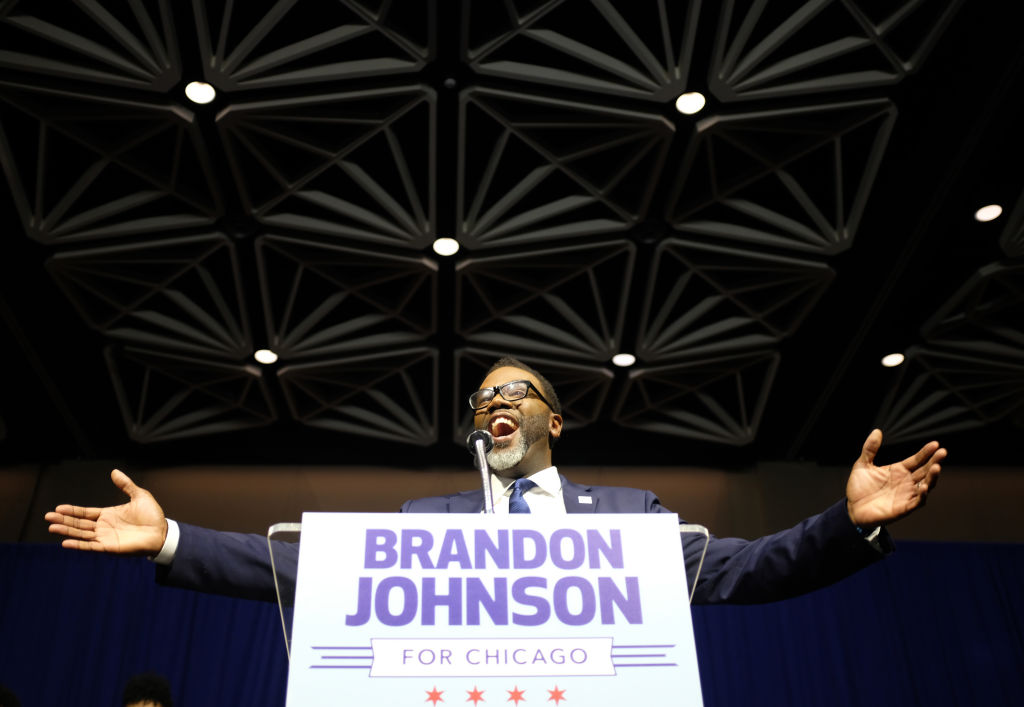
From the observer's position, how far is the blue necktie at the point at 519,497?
6.73 ft

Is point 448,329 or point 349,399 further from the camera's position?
point 349,399

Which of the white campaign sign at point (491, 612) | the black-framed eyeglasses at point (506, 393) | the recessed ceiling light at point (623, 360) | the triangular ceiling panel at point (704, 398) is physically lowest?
the white campaign sign at point (491, 612)

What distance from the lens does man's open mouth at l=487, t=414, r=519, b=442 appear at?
2.39 m

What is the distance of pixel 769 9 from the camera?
474 centimetres

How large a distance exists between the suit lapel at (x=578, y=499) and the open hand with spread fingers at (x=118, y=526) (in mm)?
914

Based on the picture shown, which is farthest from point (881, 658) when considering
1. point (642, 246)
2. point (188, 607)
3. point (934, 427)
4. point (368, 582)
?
point (368, 582)

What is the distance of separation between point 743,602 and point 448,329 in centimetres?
533

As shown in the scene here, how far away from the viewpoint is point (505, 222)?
19.3 feet

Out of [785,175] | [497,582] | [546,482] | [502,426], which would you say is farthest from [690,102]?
[497,582]

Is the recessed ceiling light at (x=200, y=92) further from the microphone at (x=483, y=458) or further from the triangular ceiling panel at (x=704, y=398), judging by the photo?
the triangular ceiling panel at (x=704, y=398)

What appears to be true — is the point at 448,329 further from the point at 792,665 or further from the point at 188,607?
the point at 792,665

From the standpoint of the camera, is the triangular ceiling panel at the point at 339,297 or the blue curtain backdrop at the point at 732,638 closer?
the triangular ceiling panel at the point at 339,297

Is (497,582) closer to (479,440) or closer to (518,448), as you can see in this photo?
(479,440)

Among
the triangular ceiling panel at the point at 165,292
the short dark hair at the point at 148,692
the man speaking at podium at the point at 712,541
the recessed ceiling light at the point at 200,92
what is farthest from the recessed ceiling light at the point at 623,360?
the man speaking at podium at the point at 712,541
